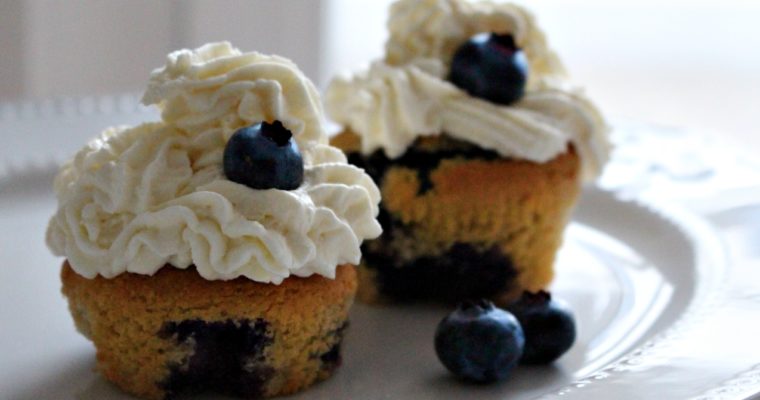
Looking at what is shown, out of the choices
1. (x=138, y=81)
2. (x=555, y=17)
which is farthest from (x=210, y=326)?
(x=555, y=17)

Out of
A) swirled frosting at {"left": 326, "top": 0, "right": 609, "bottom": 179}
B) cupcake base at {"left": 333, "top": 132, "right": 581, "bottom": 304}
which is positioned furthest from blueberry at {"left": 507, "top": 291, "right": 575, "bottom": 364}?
swirled frosting at {"left": 326, "top": 0, "right": 609, "bottom": 179}

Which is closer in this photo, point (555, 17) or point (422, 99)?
point (422, 99)

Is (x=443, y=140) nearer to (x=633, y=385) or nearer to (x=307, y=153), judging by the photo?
(x=307, y=153)

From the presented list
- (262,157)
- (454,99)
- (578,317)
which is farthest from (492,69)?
(262,157)

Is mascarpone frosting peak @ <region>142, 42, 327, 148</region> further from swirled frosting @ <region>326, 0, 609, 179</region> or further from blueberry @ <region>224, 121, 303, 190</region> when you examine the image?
swirled frosting @ <region>326, 0, 609, 179</region>

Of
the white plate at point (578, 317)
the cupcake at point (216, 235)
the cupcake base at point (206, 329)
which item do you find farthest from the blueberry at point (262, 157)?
the white plate at point (578, 317)

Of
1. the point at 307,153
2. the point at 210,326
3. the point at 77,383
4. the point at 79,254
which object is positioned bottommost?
the point at 77,383

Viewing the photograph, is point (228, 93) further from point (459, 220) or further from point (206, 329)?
point (459, 220)
